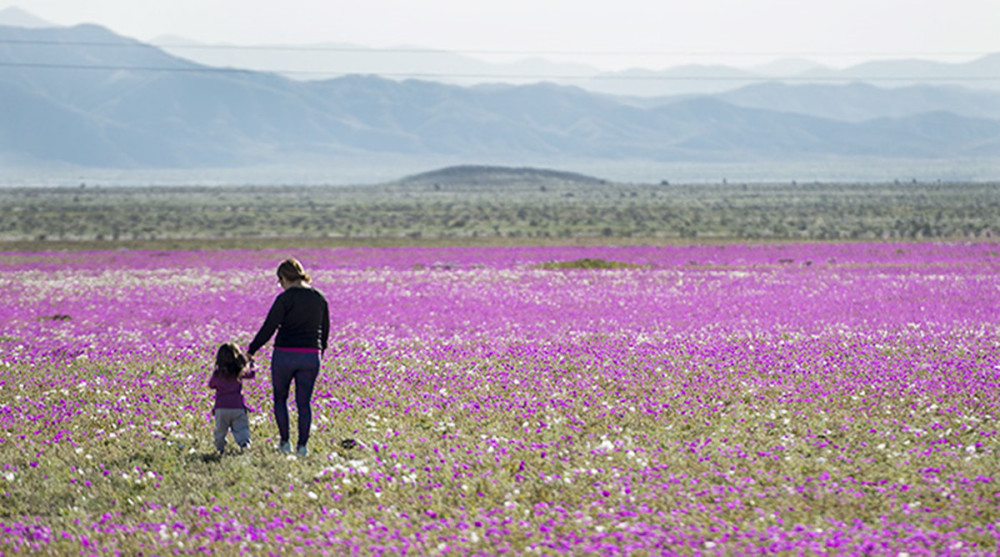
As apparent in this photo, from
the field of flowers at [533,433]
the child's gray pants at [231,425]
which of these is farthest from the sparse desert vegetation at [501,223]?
the child's gray pants at [231,425]

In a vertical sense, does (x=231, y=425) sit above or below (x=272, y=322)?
below

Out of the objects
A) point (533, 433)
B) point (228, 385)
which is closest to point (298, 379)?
point (228, 385)

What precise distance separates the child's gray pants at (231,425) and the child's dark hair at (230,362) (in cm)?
43

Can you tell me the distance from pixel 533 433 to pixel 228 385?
3.84 meters

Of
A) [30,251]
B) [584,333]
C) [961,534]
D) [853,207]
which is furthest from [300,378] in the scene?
[853,207]

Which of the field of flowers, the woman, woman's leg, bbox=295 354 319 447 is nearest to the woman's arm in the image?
the woman

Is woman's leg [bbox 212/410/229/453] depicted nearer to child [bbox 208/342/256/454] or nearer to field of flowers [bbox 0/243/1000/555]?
child [bbox 208/342/256/454]

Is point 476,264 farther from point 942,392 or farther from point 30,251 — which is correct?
point 942,392

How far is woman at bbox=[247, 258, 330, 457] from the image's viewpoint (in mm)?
11992

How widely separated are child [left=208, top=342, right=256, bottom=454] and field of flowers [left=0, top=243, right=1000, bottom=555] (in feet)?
1.56

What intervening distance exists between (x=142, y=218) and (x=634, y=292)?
74179mm

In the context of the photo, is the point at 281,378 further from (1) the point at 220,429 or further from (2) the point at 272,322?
(1) the point at 220,429

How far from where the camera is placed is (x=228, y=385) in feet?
40.2

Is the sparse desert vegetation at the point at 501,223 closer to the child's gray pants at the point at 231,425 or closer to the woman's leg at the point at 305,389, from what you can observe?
the child's gray pants at the point at 231,425
